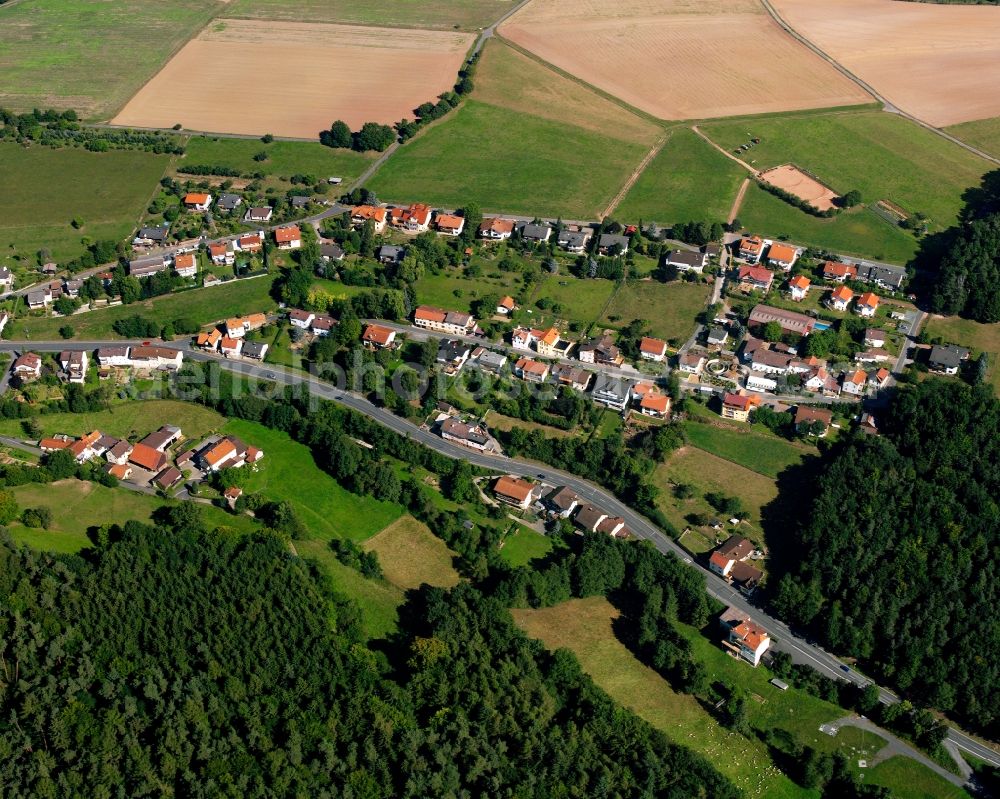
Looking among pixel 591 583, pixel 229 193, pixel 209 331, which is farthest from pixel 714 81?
pixel 591 583

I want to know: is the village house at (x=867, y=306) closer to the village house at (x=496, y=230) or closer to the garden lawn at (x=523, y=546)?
the village house at (x=496, y=230)

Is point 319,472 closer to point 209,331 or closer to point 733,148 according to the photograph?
point 209,331

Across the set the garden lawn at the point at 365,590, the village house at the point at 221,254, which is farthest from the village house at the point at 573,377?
the village house at the point at 221,254

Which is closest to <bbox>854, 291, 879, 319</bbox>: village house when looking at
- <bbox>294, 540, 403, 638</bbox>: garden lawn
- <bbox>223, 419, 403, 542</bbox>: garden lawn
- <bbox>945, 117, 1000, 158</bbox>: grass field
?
<bbox>945, 117, 1000, 158</bbox>: grass field

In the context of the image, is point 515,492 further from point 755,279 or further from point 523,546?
point 755,279

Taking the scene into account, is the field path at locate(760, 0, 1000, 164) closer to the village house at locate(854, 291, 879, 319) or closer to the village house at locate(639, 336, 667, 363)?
the village house at locate(854, 291, 879, 319)

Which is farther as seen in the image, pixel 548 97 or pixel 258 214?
pixel 548 97

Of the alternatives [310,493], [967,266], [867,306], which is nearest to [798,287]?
[867,306]
